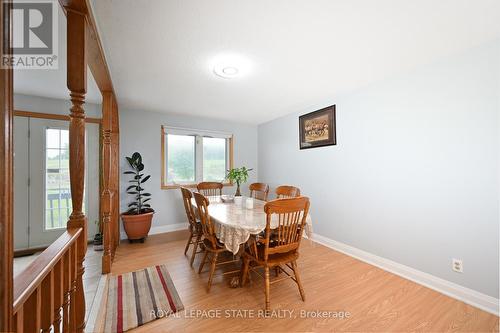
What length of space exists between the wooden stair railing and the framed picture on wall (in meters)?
3.07

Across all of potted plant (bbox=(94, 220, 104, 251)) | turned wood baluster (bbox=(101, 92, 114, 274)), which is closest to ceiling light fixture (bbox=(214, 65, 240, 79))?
turned wood baluster (bbox=(101, 92, 114, 274))


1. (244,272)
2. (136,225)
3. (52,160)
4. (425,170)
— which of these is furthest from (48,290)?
(52,160)

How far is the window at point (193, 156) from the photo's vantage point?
3.96m

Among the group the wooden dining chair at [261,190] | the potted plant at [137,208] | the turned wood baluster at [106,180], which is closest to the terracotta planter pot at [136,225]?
the potted plant at [137,208]

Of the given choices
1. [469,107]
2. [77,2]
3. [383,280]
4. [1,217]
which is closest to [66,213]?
[77,2]

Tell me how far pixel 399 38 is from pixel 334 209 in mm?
2201

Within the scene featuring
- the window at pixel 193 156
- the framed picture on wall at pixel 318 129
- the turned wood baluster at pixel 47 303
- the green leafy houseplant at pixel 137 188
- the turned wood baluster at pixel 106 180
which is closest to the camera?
the turned wood baluster at pixel 47 303

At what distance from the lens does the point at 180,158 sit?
13.5 feet

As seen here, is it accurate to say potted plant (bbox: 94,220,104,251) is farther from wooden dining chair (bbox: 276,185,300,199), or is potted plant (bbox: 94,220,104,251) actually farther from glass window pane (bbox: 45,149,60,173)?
wooden dining chair (bbox: 276,185,300,199)

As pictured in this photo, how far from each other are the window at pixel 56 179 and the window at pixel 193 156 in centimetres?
145

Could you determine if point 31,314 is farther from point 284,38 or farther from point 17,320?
point 284,38

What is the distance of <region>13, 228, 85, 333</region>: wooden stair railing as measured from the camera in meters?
0.66

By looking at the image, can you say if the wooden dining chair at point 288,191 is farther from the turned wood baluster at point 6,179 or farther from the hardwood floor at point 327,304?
the turned wood baluster at point 6,179

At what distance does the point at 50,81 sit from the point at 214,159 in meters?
2.71
